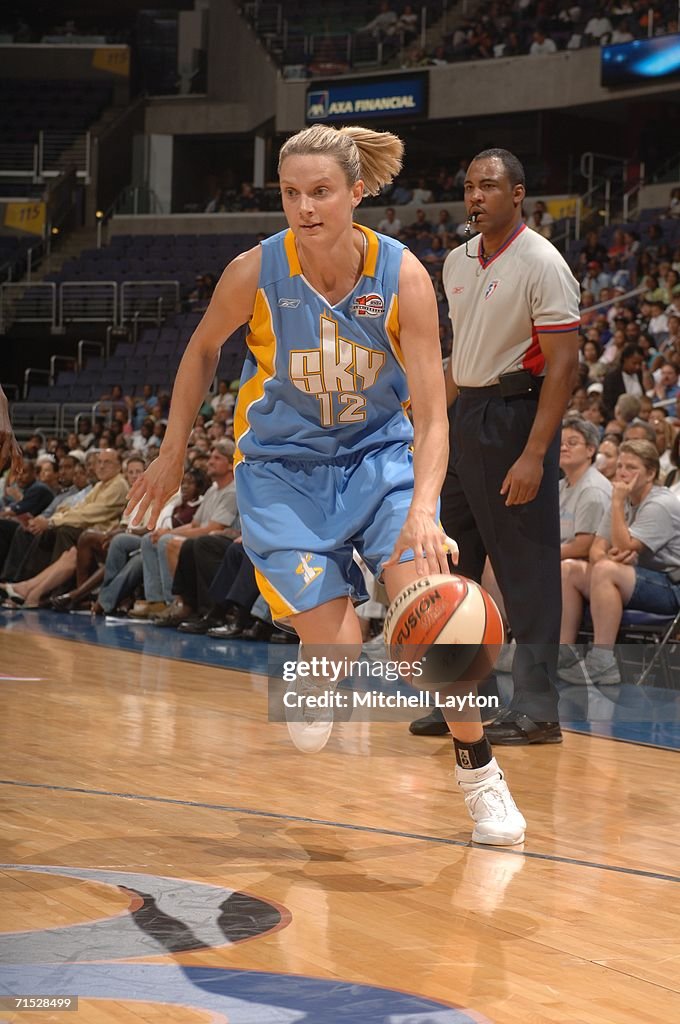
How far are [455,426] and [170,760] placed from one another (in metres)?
1.61

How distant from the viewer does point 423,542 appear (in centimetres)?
290

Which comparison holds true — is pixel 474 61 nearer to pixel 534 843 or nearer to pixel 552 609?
pixel 552 609

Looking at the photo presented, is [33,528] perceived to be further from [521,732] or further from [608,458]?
[521,732]

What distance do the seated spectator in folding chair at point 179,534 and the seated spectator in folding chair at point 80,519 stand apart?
3.37 feet

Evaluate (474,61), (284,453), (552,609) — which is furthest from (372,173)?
(474,61)

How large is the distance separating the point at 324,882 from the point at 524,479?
2017 mm

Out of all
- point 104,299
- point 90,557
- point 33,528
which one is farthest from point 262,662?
point 104,299

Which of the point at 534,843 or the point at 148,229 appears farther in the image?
the point at 148,229

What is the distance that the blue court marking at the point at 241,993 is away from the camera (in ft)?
6.48

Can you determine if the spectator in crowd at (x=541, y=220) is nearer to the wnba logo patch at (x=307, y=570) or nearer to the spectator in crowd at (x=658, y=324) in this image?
the spectator in crowd at (x=658, y=324)

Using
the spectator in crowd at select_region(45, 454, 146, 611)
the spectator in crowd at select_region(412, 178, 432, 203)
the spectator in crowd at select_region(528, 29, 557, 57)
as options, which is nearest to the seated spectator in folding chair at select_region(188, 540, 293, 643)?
the spectator in crowd at select_region(45, 454, 146, 611)

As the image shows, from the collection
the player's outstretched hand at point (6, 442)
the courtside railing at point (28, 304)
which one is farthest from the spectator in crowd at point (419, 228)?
the player's outstretched hand at point (6, 442)

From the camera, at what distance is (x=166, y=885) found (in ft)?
9.02

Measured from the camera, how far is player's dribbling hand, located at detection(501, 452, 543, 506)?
4508mm
